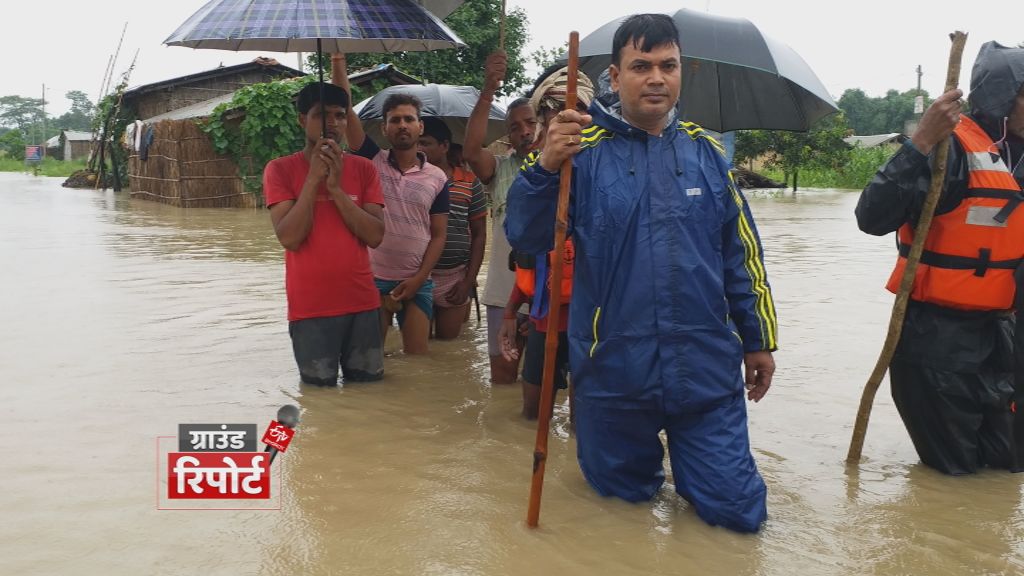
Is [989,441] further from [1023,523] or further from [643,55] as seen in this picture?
[643,55]

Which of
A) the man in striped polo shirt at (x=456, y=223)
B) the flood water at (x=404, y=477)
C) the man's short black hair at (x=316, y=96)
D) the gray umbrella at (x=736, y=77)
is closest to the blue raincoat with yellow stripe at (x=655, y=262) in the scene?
the flood water at (x=404, y=477)

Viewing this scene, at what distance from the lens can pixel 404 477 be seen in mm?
3881

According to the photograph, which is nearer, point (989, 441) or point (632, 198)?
point (632, 198)

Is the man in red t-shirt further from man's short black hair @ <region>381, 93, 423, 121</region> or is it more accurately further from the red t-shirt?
man's short black hair @ <region>381, 93, 423, 121</region>

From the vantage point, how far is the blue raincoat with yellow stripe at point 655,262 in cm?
315

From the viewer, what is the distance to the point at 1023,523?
3.48 metres

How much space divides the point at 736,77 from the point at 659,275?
88.2 inches

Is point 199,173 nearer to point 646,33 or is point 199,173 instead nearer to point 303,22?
point 303,22

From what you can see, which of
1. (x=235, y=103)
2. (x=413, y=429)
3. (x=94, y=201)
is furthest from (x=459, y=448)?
(x=94, y=201)

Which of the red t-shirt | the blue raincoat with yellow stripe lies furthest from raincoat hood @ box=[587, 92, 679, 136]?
the red t-shirt

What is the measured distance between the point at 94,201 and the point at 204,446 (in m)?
22.7

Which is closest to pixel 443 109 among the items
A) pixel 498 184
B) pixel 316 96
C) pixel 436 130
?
pixel 436 130

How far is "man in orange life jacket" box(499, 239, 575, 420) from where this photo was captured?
14.2ft

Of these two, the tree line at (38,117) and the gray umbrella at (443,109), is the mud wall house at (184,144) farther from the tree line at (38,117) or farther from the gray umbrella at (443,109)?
the tree line at (38,117)
